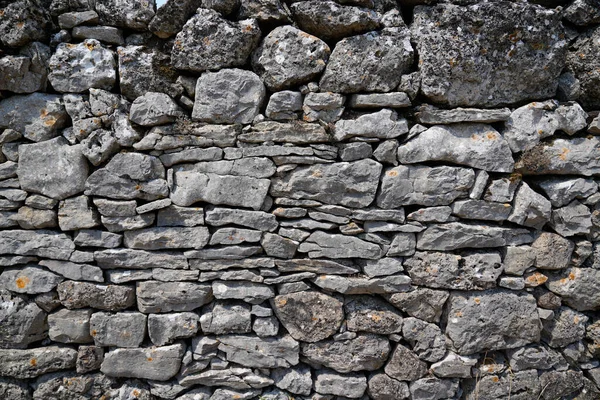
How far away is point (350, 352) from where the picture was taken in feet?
10.7

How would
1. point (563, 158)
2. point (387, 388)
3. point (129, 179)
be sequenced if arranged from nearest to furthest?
point (129, 179) < point (563, 158) < point (387, 388)

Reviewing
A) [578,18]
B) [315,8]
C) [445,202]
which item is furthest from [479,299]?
[315,8]

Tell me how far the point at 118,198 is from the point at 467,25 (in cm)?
315

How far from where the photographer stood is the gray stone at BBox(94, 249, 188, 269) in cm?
316

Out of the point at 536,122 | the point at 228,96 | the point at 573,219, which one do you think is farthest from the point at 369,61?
the point at 573,219

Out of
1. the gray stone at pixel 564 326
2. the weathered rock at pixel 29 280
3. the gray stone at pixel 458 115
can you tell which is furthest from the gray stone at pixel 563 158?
the weathered rock at pixel 29 280

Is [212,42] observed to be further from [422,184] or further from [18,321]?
[18,321]

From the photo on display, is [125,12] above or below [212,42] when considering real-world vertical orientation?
above

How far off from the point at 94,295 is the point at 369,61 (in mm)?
3001

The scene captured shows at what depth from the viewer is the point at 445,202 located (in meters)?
3.15

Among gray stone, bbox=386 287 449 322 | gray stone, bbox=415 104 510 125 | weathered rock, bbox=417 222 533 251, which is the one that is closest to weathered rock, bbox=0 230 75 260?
gray stone, bbox=386 287 449 322

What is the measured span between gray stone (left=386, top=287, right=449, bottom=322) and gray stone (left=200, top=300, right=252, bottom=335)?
4.09 ft

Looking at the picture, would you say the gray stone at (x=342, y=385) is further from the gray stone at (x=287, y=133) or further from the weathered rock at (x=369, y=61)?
the weathered rock at (x=369, y=61)

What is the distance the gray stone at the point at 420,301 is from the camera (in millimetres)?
3230
